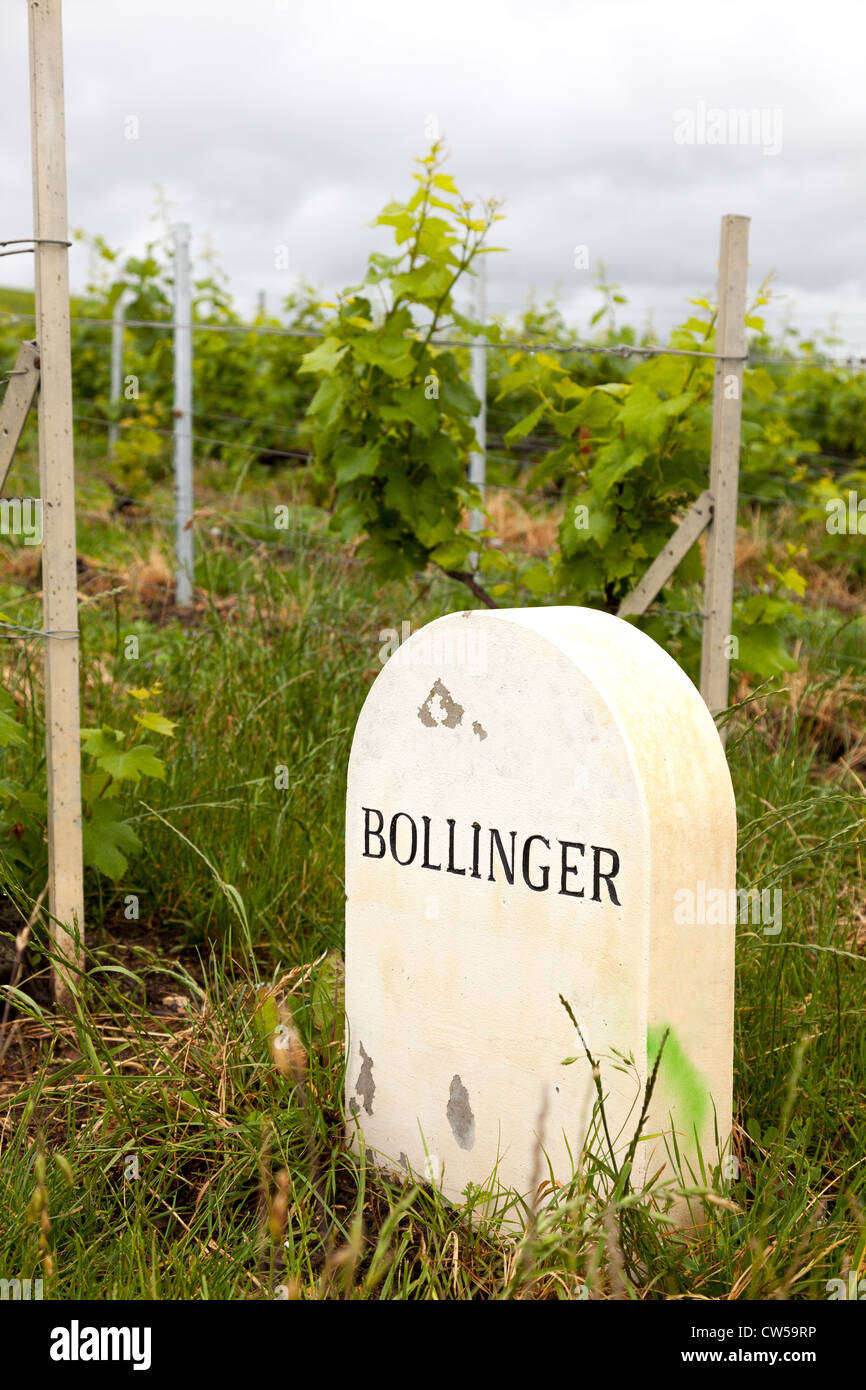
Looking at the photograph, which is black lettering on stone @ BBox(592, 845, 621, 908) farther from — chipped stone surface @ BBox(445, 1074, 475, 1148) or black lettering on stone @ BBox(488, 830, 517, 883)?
chipped stone surface @ BBox(445, 1074, 475, 1148)

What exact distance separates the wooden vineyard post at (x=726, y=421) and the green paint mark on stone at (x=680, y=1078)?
69.4 inches

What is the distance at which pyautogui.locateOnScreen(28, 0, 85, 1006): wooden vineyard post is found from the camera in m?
2.61

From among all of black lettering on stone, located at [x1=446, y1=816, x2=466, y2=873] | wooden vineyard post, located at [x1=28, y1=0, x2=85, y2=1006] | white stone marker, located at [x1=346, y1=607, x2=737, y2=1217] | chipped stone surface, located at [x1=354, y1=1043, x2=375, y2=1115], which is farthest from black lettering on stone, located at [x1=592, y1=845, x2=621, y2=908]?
wooden vineyard post, located at [x1=28, y1=0, x2=85, y2=1006]

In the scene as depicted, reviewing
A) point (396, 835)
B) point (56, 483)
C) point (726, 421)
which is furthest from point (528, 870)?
point (726, 421)

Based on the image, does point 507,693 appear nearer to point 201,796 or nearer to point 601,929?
point 601,929

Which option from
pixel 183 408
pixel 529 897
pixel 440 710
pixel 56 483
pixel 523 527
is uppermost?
pixel 183 408

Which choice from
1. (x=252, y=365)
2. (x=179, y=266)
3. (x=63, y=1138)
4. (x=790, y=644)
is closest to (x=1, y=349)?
(x=252, y=365)

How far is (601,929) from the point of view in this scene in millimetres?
1847

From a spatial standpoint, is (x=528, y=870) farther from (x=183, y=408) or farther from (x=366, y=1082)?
(x=183, y=408)

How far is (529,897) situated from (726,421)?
1852 mm

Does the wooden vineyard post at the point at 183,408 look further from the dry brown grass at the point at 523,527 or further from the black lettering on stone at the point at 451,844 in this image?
the black lettering on stone at the point at 451,844

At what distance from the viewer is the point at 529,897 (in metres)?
1.95

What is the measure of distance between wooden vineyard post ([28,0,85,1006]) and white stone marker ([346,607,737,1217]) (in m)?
0.78
